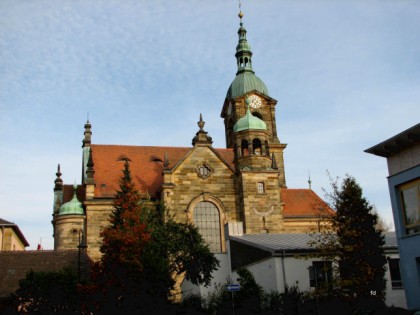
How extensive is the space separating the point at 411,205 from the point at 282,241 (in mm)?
11937

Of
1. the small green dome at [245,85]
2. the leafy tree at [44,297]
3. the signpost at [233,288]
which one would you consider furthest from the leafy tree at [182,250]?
the small green dome at [245,85]

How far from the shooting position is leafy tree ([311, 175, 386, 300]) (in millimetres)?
20891

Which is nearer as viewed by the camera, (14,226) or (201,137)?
(201,137)

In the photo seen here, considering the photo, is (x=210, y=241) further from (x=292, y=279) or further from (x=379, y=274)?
(x=379, y=274)

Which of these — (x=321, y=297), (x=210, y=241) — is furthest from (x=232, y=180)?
(x=321, y=297)

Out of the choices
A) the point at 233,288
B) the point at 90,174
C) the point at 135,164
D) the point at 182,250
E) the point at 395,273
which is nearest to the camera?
the point at 233,288

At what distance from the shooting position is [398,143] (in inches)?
781

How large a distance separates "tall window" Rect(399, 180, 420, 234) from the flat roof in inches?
52.9

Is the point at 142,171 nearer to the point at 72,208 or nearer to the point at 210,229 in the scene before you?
the point at 72,208

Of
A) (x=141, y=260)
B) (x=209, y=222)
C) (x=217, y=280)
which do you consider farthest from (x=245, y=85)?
(x=141, y=260)

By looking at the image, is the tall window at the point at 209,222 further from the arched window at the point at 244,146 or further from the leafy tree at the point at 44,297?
the leafy tree at the point at 44,297

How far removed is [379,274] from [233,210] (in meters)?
19.8

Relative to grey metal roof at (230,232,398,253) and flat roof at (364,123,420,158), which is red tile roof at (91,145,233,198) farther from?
flat roof at (364,123,420,158)

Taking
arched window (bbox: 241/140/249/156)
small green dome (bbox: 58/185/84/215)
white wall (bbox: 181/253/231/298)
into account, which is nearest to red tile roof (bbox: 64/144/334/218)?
arched window (bbox: 241/140/249/156)
